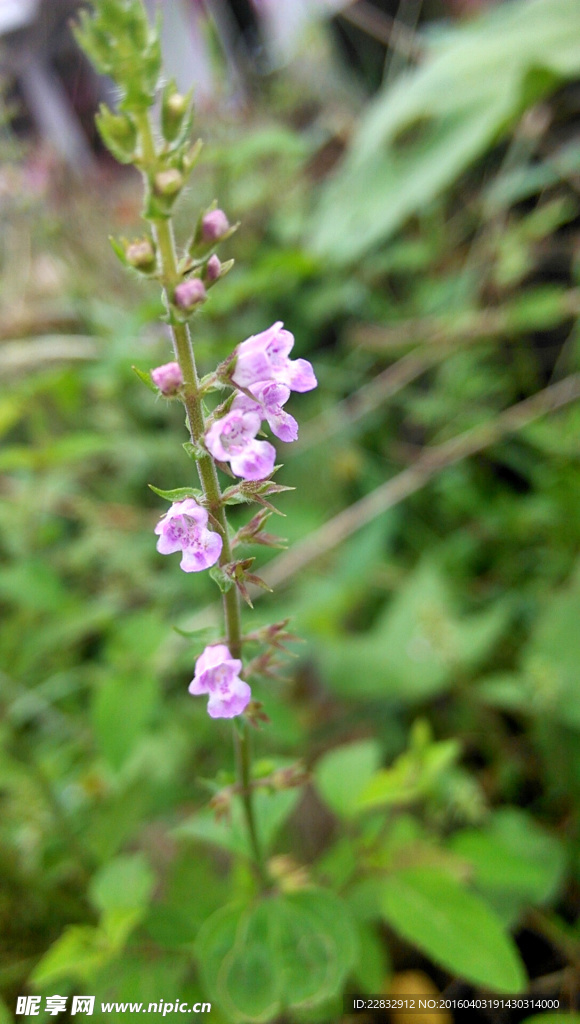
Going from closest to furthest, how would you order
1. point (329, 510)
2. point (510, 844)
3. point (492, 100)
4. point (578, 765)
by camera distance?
point (510, 844)
point (578, 765)
point (492, 100)
point (329, 510)

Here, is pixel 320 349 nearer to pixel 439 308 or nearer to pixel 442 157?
pixel 439 308

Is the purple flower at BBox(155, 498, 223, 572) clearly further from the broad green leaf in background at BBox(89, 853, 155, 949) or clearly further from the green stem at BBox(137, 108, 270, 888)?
the broad green leaf in background at BBox(89, 853, 155, 949)

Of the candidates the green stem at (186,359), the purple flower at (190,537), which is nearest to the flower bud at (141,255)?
the green stem at (186,359)

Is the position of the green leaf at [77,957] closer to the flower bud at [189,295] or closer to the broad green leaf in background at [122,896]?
the broad green leaf in background at [122,896]

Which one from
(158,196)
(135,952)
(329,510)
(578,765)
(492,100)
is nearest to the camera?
(158,196)

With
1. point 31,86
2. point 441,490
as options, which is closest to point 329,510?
point 441,490

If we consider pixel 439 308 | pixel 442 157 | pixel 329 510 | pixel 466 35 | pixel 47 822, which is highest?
pixel 466 35

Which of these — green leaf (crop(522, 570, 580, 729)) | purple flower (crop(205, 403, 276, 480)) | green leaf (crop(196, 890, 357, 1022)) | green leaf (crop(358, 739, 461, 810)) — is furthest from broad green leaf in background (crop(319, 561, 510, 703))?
purple flower (crop(205, 403, 276, 480))

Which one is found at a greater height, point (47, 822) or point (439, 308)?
point (439, 308)

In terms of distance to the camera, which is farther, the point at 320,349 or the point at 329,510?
the point at 320,349
